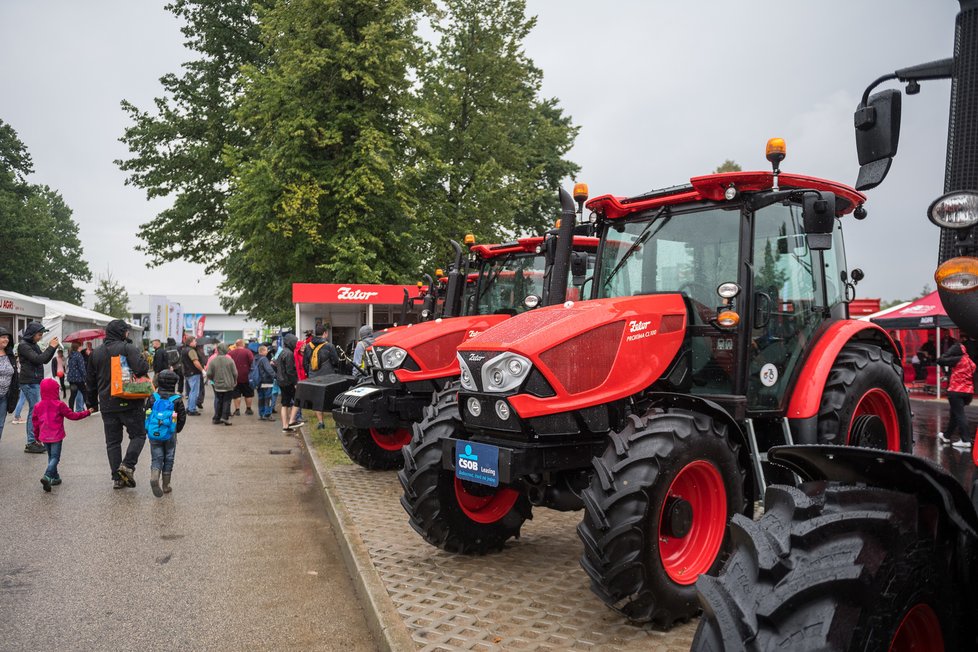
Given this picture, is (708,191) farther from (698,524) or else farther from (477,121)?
(477,121)

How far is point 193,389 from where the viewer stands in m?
17.0

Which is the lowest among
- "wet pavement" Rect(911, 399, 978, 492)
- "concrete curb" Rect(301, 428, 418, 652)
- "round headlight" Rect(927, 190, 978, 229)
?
"concrete curb" Rect(301, 428, 418, 652)

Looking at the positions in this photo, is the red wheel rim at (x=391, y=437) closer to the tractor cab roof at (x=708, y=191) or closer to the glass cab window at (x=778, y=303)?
the tractor cab roof at (x=708, y=191)

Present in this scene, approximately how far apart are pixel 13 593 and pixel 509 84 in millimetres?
22409

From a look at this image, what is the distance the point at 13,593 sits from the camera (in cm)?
529

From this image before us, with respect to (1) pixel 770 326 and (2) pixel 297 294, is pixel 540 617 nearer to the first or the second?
(1) pixel 770 326

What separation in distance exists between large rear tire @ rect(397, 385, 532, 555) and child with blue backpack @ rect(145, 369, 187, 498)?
4.02 meters

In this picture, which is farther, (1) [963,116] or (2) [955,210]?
(1) [963,116]

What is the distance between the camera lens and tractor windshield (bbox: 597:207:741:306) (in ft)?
16.9

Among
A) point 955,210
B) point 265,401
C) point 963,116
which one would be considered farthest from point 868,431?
point 265,401

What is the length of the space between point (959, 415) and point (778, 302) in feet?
26.9

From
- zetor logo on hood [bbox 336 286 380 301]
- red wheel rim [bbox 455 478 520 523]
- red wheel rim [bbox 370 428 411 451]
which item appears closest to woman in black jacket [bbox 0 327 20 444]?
red wheel rim [bbox 370 428 411 451]

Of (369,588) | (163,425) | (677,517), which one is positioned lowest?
(369,588)

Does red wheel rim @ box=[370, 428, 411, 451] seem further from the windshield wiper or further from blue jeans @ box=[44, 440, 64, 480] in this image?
the windshield wiper
